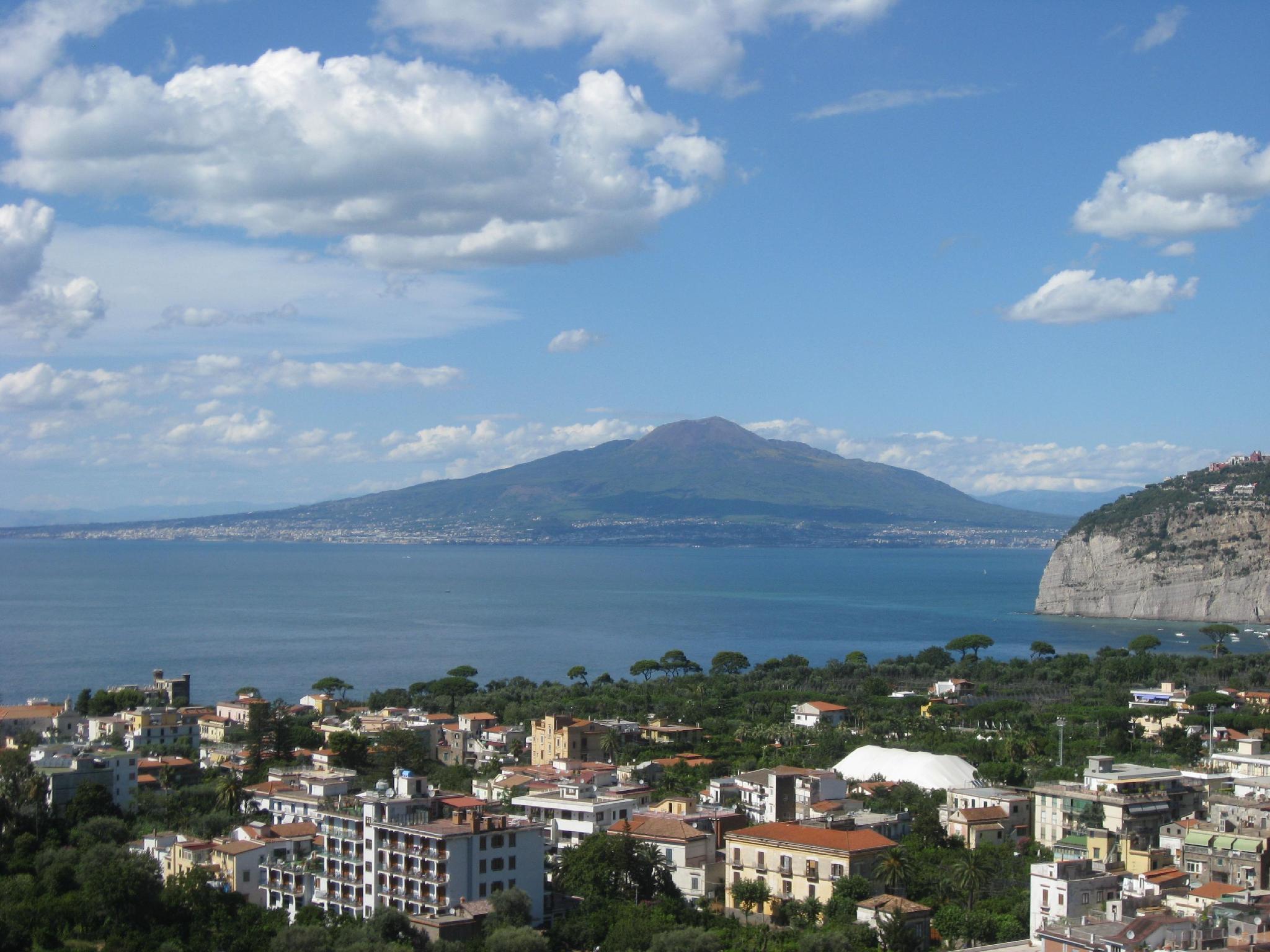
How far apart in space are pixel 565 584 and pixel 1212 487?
61.2 meters

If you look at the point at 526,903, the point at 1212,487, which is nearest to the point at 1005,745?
the point at 526,903

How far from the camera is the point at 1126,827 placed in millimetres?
27031

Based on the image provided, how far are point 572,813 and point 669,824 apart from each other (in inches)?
90.1

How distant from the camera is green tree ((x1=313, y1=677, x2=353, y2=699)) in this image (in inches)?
2237

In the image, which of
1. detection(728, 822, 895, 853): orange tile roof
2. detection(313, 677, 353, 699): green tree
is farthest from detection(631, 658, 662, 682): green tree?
detection(728, 822, 895, 853): orange tile roof

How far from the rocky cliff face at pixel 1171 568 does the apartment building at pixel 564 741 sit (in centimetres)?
7685

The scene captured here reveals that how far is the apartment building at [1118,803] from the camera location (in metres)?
27.2

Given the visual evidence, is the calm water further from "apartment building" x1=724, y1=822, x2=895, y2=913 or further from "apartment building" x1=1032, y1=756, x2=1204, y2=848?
"apartment building" x1=1032, y1=756, x2=1204, y2=848

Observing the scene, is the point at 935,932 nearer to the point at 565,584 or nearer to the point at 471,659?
the point at 471,659

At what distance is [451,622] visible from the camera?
98312 millimetres

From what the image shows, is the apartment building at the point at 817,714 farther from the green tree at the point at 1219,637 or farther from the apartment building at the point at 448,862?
the green tree at the point at 1219,637

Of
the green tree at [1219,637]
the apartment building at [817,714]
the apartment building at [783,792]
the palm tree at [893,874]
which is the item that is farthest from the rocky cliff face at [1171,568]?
the palm tree at [893,874]

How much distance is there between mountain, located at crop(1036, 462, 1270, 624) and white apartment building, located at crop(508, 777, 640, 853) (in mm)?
87115

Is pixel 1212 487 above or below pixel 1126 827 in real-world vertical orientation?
above
